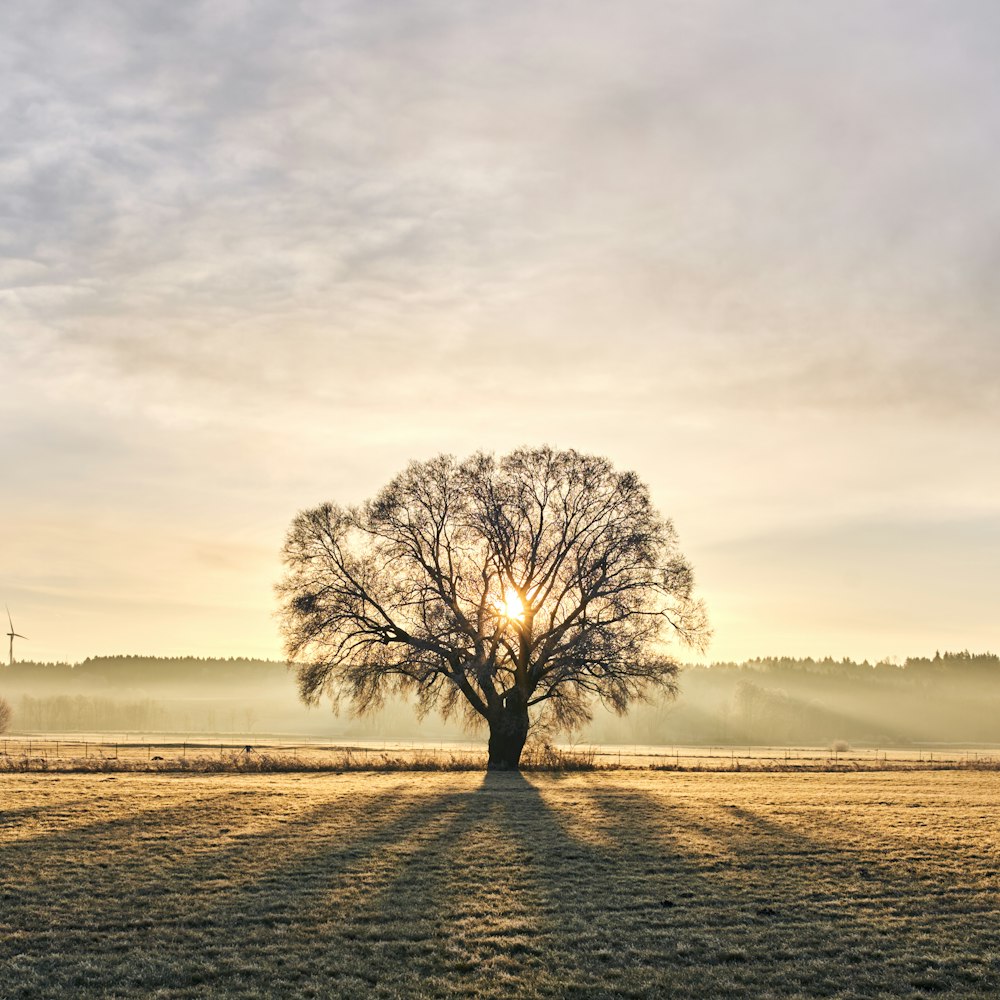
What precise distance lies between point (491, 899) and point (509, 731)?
3181cm

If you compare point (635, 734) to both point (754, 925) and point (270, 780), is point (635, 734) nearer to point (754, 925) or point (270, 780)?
point (270, 780)

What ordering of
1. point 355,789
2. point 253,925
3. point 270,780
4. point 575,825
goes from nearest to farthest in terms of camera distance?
1. point 253,925
2. point 575,825
3. point 355,789
4. point 270,780

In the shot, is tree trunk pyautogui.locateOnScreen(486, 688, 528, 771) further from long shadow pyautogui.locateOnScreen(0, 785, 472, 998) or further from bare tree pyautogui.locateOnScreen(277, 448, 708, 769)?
long shadow pyautogui.locateOnScreen(0, 785, 472, 998)

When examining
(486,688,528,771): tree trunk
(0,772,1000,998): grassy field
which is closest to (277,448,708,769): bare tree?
(486,688,528,771): tree trunk

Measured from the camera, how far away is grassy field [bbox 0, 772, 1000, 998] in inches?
453

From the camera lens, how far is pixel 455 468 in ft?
156

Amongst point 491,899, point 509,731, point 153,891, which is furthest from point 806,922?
point 509,731

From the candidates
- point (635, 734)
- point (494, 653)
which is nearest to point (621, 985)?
point (494, 653)

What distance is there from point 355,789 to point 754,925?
2362 centimetres

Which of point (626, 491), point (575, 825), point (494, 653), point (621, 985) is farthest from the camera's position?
point (626, 491)

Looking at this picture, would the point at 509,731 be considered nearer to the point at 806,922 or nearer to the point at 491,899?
the point at 491,899

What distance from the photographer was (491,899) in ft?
51.5

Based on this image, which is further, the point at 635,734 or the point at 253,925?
the point at 635,734

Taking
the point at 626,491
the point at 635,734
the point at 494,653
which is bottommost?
the point at 635,734
